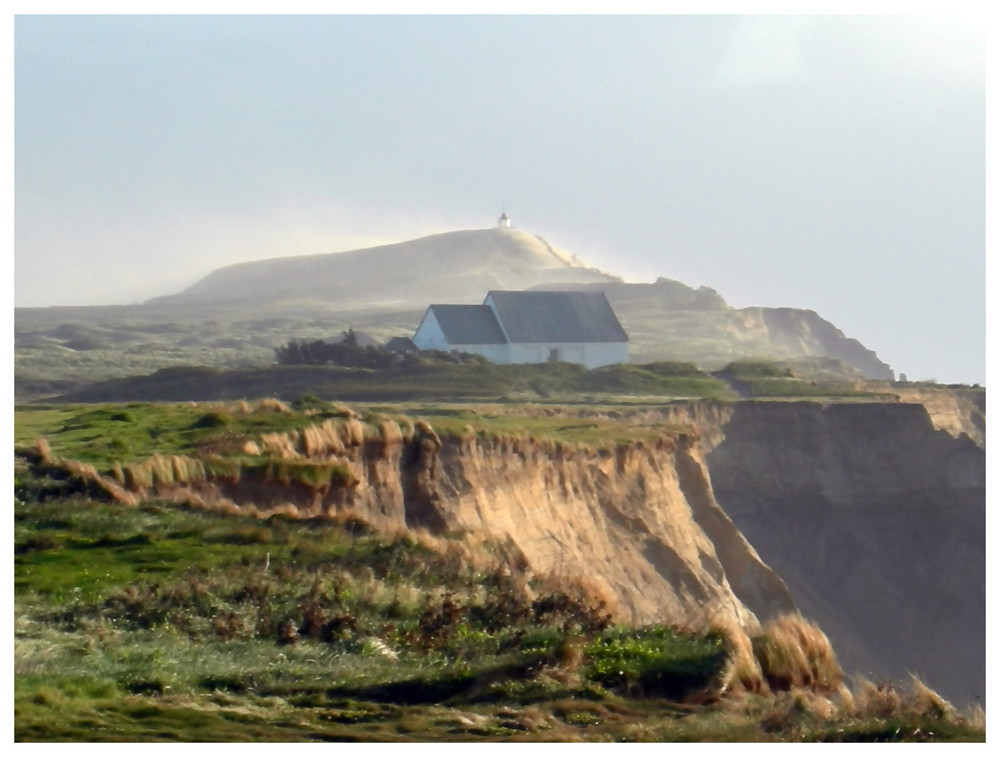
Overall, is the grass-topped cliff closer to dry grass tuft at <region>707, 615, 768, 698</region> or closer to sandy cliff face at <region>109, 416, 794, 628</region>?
dry grass tuft at <region>707, 615, 768, 698</region>

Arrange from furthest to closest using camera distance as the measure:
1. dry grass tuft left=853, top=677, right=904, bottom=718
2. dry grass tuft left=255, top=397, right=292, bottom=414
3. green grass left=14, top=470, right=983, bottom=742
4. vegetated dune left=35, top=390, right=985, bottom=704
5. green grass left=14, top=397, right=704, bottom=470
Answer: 1. dry grass tuft left=255, top=397, right=292, bottom=414
2. vegetated dune left=35, top=390, right=985, bottom=704
3. green grass left=14, top=397, right=704, bottom=470
4. dry grass tuft left=853, top=677, right=904, bottom=718
5. green grass left=14, top=470, right=983, bottom=742

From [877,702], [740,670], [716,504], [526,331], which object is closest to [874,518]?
[716,504]

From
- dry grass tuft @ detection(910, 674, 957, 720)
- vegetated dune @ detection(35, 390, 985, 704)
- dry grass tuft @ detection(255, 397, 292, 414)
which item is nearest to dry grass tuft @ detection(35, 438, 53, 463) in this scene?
vegetated dune @ detection(35, 390, 985, 704)

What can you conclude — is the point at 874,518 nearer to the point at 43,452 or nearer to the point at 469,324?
the point at 469,324

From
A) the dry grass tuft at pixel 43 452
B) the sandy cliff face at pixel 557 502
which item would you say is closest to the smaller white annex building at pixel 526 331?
the sandy cliff face at pixel 557 502

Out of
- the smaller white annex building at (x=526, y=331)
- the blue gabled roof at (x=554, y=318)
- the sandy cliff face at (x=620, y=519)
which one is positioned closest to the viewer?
the sandy cliff face at (x=620, y=519)

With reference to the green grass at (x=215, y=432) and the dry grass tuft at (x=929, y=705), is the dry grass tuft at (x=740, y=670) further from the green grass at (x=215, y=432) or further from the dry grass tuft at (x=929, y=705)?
the green grass at (x=215, y=432)

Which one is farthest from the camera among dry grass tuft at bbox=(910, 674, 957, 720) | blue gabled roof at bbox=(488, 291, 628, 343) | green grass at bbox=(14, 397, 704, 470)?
blue gabled roof at bbox=(488, 291, 628, 343)

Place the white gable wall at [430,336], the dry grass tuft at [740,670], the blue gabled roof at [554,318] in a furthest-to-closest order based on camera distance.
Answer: the blue gabled roof at [554,318] → the white gable wall at [430,336] → the dry grass tuft at [740,670]
